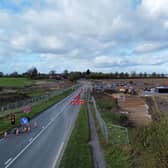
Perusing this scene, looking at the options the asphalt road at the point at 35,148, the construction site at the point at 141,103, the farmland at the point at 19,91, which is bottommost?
the construction site at the point at 141,103

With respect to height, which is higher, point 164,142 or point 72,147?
point 164,142

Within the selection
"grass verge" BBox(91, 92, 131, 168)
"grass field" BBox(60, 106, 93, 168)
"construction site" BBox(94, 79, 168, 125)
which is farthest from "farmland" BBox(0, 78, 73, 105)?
"grass verge" BBox(91, 92, 131, 168)

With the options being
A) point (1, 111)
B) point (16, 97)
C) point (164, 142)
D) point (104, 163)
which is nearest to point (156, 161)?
point (164, 142)

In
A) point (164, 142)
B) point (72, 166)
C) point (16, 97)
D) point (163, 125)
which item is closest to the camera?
point (164, 142)

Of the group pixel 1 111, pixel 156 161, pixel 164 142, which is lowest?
pixel 1 111

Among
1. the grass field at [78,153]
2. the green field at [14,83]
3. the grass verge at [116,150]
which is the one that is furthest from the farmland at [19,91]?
the grass verge at [116,150]

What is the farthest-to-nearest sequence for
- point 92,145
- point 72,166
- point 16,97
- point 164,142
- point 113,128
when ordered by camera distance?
1. point 16,97
2. point 113,128
3. point 92,145
4. point 72,166
5. point 164,142

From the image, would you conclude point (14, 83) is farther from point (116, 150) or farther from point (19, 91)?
point (116, 150)

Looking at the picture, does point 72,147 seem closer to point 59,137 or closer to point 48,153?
point 48,153

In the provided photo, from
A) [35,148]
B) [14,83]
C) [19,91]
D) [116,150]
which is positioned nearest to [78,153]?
[116,150]

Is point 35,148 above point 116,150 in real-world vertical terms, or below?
below

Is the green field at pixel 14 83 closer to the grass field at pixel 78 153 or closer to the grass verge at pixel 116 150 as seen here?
the grass field at pixel 78 153
